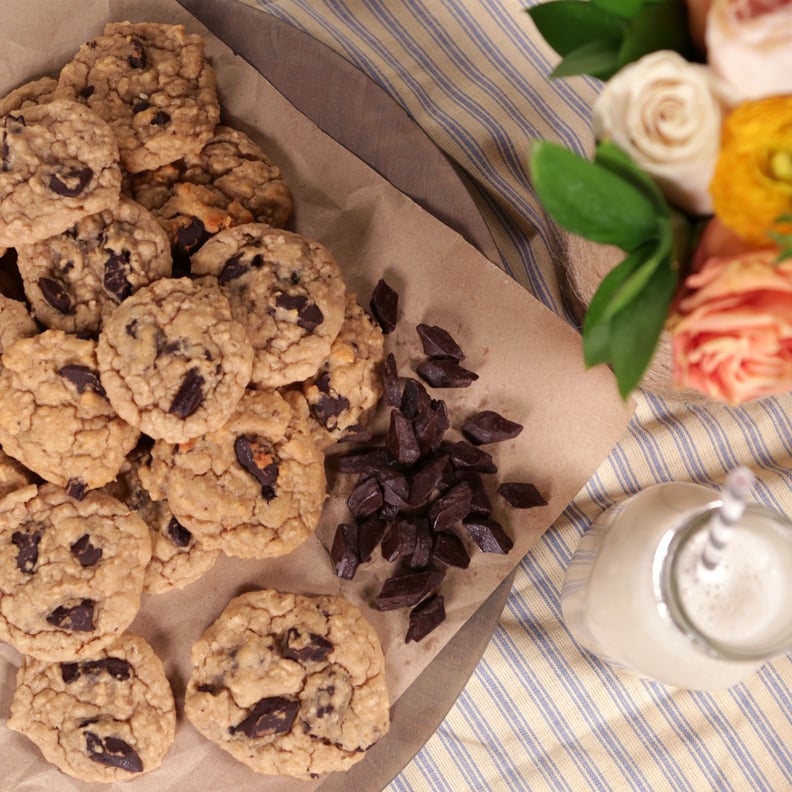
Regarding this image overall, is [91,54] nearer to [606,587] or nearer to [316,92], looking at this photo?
[316,92]

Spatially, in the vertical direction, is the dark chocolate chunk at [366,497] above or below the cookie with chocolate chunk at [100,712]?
above

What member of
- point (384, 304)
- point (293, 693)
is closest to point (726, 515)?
point (384, 304)

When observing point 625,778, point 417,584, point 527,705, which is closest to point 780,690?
point 625,778

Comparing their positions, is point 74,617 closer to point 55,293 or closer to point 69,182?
point 55,293

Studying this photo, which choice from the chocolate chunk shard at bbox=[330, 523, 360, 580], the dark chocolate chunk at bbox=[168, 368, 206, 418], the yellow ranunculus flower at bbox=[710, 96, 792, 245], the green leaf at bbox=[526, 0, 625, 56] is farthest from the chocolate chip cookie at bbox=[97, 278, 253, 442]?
the yellow ranunculus flower at bbox=[710, 96, 792, 245]

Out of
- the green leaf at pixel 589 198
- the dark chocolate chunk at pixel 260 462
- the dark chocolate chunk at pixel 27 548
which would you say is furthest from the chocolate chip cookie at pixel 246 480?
the green leaf at pixel 589 198

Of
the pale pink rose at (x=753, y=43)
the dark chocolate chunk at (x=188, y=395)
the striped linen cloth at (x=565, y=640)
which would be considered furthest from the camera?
→ the striped linen cloth at (x=565, y=640)

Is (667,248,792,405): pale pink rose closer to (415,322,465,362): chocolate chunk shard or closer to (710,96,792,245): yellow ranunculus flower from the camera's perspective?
(710,96,792,245): yellow ranunculus flower

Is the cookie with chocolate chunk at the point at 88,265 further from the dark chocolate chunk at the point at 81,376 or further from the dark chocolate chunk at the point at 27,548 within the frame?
the dark chocolate chunk at the point at 27,548
